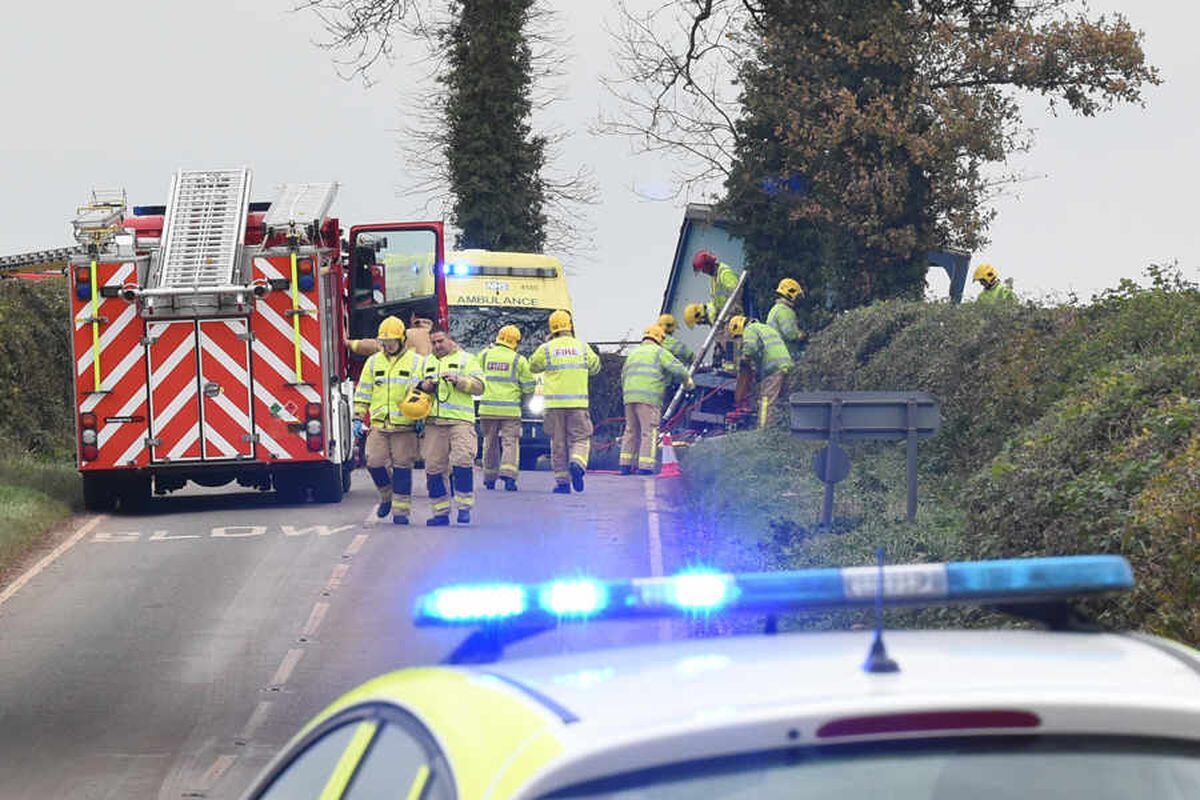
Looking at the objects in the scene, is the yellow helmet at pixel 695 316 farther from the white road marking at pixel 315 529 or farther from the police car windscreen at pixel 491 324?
the white road marking at pixel 315 529

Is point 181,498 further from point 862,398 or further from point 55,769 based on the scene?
point 55,769

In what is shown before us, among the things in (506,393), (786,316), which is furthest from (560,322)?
(786,316)

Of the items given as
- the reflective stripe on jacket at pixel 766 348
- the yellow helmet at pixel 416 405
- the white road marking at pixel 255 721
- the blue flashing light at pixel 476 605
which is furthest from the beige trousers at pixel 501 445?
the blue flashing light at pixel 476 605

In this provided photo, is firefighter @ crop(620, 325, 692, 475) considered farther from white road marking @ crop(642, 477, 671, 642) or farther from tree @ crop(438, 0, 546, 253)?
tree @ crop(438, 0, 546, 253)

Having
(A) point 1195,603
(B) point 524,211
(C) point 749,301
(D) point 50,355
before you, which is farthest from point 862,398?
(B) point 524,211

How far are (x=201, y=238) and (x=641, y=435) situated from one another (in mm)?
6886

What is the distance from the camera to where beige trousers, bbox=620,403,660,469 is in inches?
1030

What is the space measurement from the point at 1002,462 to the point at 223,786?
6.25 m

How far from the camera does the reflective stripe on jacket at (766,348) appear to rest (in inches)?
1091

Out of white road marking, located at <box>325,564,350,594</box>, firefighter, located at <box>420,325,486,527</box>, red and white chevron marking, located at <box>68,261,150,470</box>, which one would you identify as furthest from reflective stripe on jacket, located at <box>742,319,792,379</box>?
white road marking, located at <box>325,564,350,594</box>

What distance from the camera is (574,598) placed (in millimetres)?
3469

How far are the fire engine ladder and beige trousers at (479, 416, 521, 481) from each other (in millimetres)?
4036

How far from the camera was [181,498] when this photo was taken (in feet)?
79.4

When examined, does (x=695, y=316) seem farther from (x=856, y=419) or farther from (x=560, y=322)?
(x=856, y=419)
